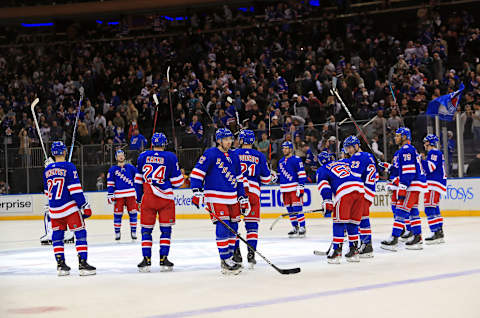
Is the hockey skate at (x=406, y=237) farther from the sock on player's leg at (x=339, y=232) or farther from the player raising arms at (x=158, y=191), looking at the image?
the player raising arms at (x=158, y=191)

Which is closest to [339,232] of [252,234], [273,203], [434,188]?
[252,234]

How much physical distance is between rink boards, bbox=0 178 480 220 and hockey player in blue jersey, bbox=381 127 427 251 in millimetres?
7051

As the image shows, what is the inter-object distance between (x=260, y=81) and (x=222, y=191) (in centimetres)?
1446

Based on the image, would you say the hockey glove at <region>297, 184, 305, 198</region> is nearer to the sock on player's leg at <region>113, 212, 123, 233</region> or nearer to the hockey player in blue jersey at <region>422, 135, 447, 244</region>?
the hockey player in blue jersey at <region>422, 135, 447, 244</region>

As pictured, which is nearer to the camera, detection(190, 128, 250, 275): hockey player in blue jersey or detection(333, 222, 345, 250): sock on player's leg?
detection(190, 128, 250, 275): hockey player in blue jersey

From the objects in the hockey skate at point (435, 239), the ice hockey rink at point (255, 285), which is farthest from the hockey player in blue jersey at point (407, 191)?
the hockey skate at point (435, 239)

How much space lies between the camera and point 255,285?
23.2ft

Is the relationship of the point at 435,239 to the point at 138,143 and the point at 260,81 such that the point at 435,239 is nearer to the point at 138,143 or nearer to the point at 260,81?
the point at 138,143

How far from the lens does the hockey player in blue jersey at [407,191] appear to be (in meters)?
10.3

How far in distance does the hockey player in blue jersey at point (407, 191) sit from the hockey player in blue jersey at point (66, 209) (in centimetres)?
445

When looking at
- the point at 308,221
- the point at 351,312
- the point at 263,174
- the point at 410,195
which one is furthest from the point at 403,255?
the point at 308,221

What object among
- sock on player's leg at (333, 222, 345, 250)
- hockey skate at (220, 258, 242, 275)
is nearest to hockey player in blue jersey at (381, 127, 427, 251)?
sock on player's leg at (333, 222, 345, 250)

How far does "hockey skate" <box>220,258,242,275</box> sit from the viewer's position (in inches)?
314

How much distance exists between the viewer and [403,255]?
9656 mm
